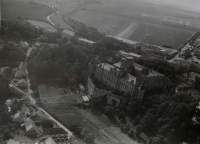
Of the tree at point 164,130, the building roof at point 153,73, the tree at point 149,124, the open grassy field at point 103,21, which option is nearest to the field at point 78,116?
the tree at point 149,124

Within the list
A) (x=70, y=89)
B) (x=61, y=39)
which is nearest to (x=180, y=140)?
(x=70, y=89)

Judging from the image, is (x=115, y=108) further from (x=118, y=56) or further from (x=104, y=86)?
(x=118, y=56)

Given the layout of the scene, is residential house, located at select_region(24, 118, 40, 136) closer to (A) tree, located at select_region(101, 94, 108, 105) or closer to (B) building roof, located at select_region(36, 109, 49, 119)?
(B) building roof, located at select_region(36, 109, 49, 119)

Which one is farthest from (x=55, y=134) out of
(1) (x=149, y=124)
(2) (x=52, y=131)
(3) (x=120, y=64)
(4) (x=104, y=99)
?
(3) (x=120, y=64)

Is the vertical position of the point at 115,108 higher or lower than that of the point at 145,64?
lower

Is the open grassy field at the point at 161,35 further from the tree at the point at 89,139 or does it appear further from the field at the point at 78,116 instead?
the tree at the point at 89,139

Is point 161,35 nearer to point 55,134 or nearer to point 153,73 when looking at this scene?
point 153,73

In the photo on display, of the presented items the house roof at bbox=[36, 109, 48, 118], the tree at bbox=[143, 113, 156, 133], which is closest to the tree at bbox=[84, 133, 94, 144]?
the house roof at bbox=[36, 109, 48, 118]
